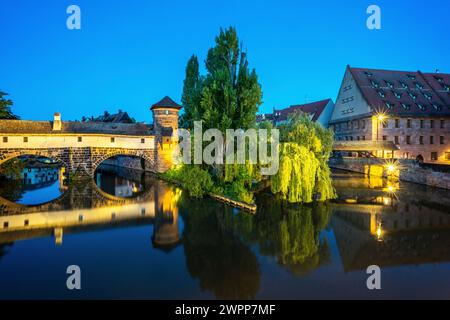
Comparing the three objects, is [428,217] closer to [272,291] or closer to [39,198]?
[272,291]

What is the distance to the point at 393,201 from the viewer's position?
2098cm

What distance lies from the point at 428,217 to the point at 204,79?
59.3 ft

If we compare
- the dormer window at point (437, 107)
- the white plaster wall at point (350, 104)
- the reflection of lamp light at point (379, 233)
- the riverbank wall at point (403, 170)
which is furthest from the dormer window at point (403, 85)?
the reflection of lamp light at point (379, 233)

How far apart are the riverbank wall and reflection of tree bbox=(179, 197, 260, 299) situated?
20.8m

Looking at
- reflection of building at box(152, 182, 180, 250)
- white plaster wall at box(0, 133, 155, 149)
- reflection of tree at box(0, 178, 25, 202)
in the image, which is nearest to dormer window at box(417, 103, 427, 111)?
reflection of building at box(152, 182, 180, 250)

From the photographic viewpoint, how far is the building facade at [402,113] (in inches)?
1478

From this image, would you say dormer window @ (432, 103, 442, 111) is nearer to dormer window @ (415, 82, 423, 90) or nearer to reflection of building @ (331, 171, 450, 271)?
dormer window @ (415, 82, 423, 90)

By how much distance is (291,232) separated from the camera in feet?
45.0

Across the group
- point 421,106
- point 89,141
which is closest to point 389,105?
point 421,106

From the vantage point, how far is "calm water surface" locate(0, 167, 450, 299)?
8570mm

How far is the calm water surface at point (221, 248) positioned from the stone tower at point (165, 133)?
13.4m

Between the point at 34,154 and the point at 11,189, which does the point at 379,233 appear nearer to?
the point at 11,189

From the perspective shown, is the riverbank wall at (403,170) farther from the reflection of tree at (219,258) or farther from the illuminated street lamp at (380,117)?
the reflection of tree at (219,258)

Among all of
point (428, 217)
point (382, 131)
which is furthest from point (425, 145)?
point (428, 217)
